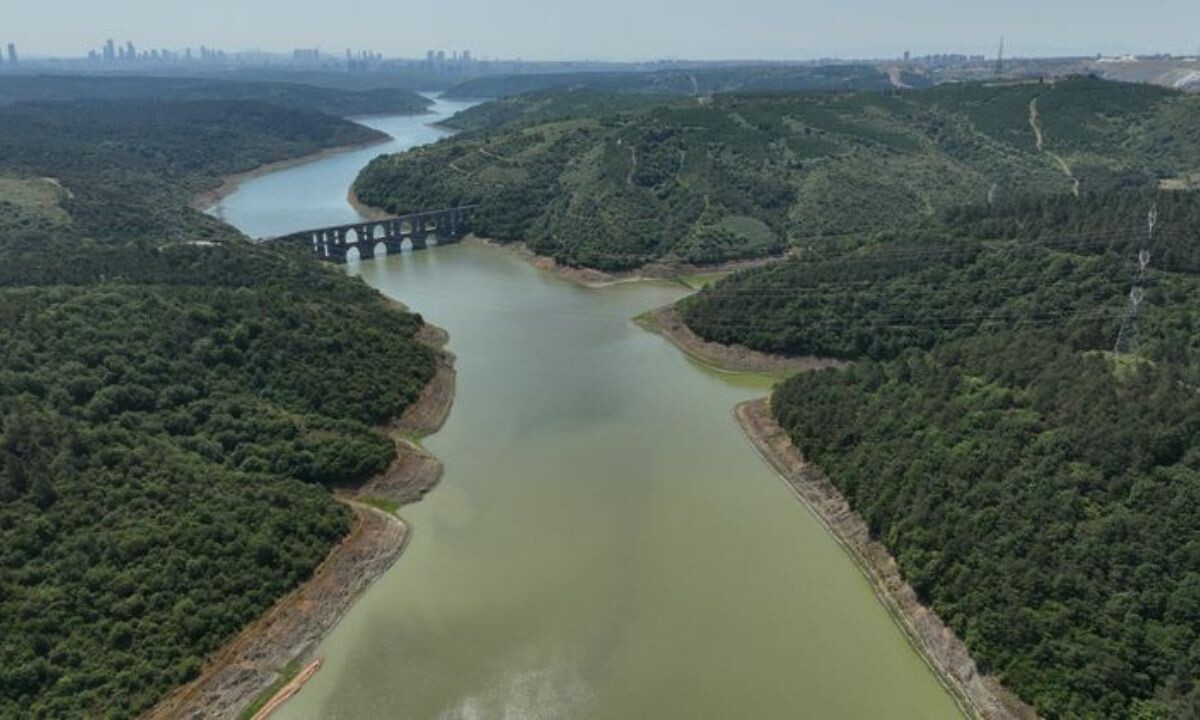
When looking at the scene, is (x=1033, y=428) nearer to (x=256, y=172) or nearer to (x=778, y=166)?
(x=778, y=166)

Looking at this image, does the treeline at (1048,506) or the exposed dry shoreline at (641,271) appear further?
the exposed dry shoreline at (641,271)

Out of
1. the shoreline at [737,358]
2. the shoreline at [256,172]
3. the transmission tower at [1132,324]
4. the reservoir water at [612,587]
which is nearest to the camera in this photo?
the reservoir water at [612,587]

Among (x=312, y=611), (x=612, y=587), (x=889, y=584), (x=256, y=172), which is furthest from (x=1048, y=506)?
(x=256, y=172)

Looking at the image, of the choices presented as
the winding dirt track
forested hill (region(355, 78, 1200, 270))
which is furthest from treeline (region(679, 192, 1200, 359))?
the winding dirt track

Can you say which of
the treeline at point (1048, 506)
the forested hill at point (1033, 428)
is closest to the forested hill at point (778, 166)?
the forested hill at point (1033, 428)

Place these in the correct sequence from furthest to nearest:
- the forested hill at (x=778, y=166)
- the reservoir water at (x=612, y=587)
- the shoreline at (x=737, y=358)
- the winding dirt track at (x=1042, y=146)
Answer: the winding dirt track at (x=1042, y=146) → the forested hill at (x=778, y=166) → the shoreline at (x=737, y=358) → the reservoir water at (x=612, y=587)

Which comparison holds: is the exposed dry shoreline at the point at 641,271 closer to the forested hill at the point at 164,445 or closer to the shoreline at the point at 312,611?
the forested hill at the point at 164,445

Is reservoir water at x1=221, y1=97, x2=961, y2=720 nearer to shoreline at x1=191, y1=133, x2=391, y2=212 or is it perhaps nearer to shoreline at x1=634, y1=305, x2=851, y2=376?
shoreline at x1=634, y1=305, x2=851, y2=376
